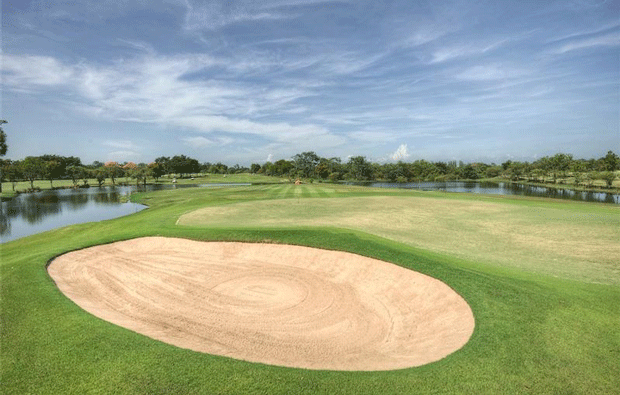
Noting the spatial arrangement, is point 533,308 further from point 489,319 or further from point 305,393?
point 305,393

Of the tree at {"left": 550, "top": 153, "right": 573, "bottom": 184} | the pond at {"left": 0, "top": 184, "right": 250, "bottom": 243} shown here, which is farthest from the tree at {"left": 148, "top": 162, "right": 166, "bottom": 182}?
the tree at {"left": 550, "top": 153, "right": 573, "bottom": 184}

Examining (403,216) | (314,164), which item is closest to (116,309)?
(403,216)

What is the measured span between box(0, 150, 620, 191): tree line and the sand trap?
335 feet

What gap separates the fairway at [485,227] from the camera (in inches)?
586

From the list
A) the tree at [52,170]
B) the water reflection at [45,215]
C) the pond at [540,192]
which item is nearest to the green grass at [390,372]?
the water reflection at [45,215]

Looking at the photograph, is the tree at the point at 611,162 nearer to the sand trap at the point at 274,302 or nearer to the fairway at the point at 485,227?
the fairway at the point at 485,227

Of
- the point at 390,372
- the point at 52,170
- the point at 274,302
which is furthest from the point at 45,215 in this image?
the point at 52,170

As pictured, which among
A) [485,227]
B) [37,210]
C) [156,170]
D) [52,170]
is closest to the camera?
[485,227]

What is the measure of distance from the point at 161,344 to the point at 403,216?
23.5 meters

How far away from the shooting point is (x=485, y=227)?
23.3 metres

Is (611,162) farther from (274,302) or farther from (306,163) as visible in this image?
(274,302)

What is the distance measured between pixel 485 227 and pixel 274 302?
17811mm

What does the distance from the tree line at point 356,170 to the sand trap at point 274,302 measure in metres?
102

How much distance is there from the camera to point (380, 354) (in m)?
8.88
